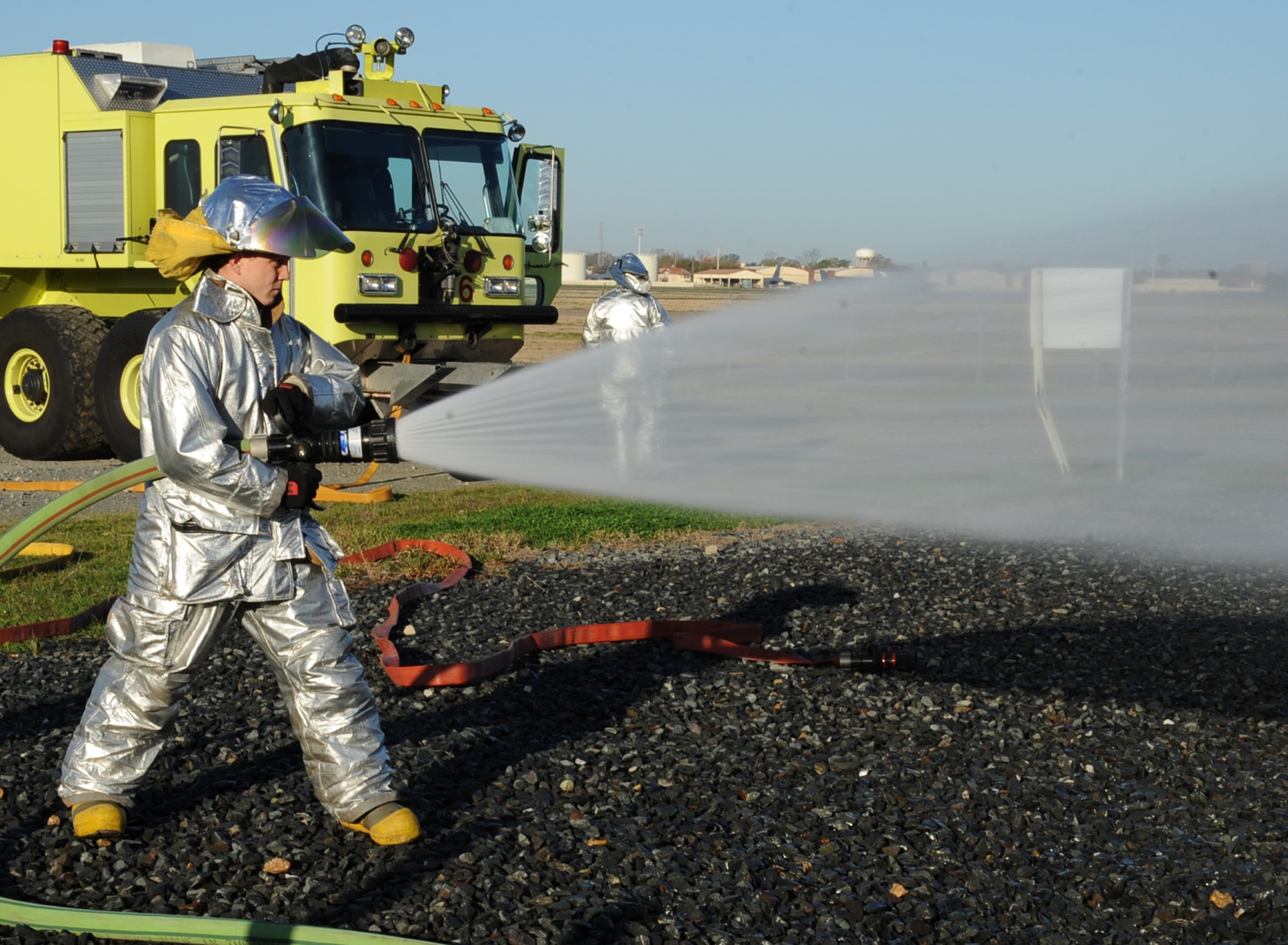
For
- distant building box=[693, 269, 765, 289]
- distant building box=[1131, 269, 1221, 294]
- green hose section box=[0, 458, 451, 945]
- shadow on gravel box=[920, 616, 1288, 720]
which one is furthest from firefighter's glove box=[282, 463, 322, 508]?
distant building box=[693, 269, 765, 289]

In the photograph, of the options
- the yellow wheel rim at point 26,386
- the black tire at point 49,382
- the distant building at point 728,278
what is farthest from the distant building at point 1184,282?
the distant building at point 728,278

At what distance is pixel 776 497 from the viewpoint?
519cm

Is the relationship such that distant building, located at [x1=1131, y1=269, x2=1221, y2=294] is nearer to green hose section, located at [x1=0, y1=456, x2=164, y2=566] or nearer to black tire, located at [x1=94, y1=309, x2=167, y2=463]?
green hose section, located at [x1=0, y1=456, x2=164, y2=566]

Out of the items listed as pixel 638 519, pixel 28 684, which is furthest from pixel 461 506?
pixel 28 684

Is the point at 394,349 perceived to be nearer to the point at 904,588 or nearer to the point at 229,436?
the point at 904,588

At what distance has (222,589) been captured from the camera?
4156 millimetres

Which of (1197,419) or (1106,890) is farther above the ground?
(1197,419)

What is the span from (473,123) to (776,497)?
8.45m

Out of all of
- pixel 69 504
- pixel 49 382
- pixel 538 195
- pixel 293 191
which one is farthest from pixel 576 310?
pixel 69 504

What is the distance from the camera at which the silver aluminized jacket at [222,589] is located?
13.6 ft

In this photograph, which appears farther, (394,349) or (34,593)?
(394,349)

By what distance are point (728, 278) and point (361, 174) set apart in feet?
276

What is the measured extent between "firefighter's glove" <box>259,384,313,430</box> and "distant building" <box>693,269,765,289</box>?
7858cm

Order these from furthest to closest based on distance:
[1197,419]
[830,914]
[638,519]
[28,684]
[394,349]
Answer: [394,349] → [638,519] → [28,684] → [1197,419] → [830,914]
